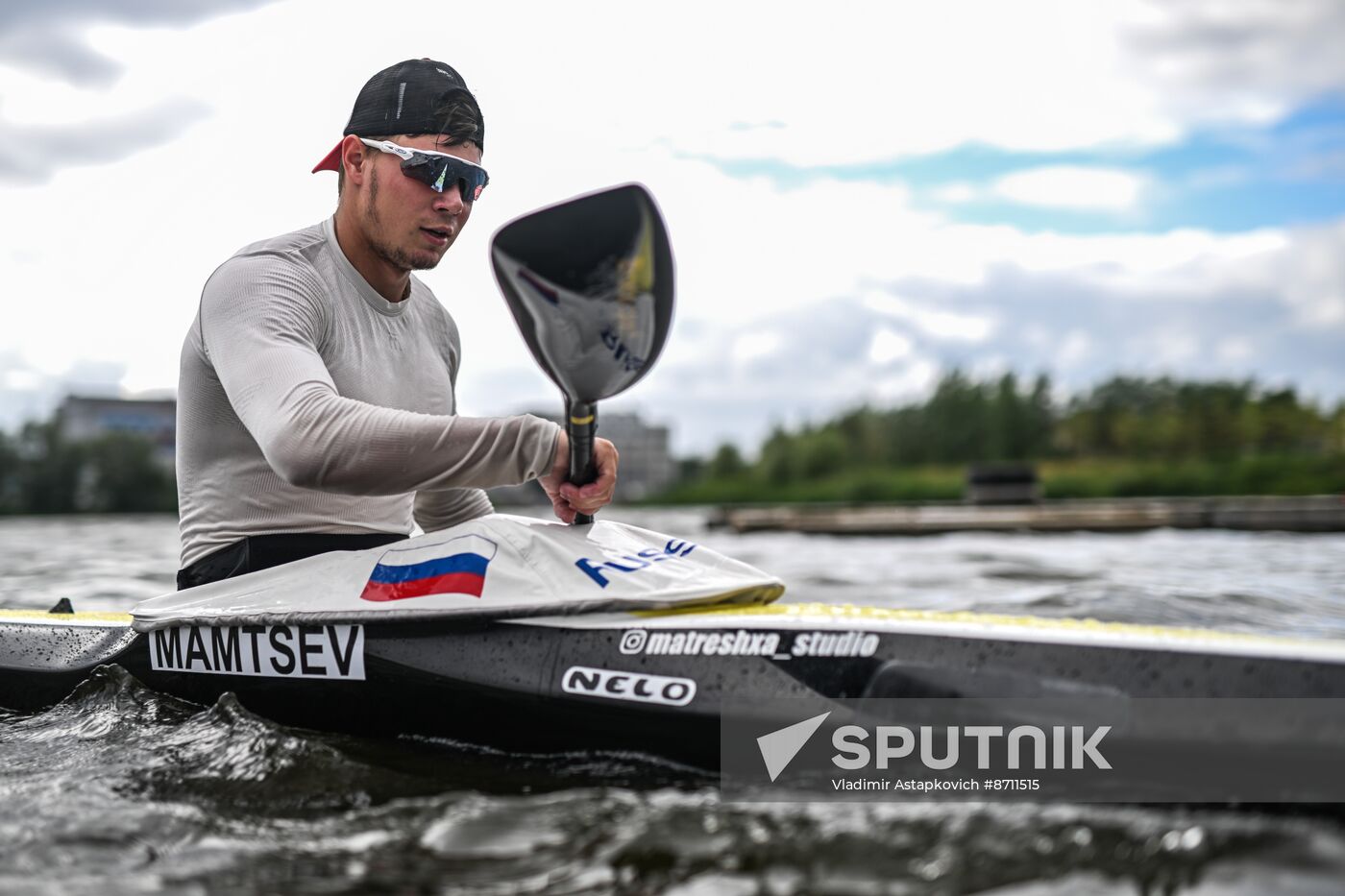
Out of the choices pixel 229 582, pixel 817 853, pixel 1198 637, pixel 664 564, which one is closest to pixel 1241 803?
pixel 1198 637

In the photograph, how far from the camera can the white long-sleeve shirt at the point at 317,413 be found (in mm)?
2184

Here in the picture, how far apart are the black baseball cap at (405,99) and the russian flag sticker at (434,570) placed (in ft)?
3.71

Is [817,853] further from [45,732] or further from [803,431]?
[803,431]

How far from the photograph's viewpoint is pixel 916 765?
1940mm

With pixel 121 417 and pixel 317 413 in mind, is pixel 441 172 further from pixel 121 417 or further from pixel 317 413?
pixel 121 417

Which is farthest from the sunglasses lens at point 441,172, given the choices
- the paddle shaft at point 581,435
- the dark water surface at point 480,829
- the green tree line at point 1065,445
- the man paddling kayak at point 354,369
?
the green tree line at point 1065,445

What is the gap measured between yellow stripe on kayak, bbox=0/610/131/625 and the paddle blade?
1697 millimetres

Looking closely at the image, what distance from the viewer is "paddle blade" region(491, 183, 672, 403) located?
2182mm

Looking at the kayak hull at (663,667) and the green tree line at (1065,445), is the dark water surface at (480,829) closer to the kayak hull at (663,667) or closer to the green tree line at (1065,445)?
the kayak hull at (663,667)

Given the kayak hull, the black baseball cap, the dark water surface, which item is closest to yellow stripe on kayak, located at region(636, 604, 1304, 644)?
the kayak hull

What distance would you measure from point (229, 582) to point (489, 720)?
839mm

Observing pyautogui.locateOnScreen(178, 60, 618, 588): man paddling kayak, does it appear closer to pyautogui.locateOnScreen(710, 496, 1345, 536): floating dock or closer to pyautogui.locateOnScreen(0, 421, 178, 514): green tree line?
pyautogui.locateOnScreen(710, 496, 1345, 536): floating dock

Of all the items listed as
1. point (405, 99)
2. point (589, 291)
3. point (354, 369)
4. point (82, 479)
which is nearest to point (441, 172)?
point (405, 99)

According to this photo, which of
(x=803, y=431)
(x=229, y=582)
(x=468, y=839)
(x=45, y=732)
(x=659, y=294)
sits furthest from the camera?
(x=803, y=431)
